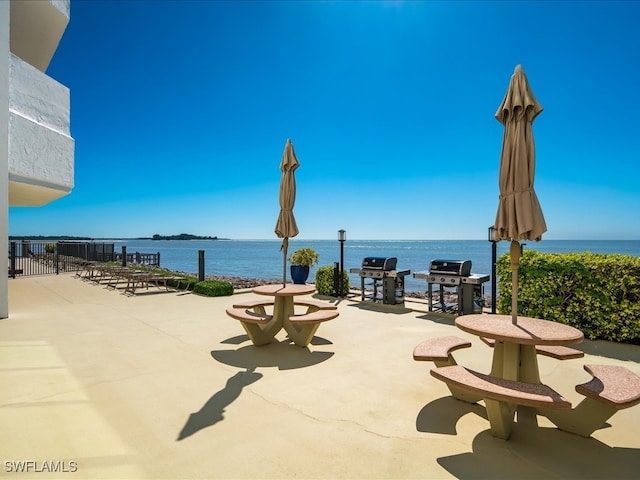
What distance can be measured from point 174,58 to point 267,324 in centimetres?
1282

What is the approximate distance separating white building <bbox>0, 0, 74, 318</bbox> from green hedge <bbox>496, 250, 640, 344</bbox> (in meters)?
9.29

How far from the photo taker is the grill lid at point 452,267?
7582mm

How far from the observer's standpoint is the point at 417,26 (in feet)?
32.7

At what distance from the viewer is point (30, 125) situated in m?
6.96

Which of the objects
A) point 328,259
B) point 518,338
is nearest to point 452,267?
point 518,338

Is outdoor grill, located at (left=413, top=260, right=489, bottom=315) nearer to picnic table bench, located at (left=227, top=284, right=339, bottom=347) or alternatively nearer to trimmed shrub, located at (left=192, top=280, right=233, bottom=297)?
picnic table bench, located at (left=227, top=284, right=339, bottom=347)

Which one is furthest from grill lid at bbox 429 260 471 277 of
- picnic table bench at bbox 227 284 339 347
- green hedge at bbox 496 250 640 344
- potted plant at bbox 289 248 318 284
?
potted plant at bbox 289 248 318 284

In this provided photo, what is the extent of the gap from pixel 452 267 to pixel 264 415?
5856mm

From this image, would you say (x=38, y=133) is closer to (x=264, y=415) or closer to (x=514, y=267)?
(x=264, y=415)

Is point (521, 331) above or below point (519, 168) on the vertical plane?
below

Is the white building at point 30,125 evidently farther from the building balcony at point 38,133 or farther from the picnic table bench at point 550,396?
the picnic table bench at point 550,396

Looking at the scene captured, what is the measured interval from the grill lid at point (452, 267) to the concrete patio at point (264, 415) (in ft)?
6.26

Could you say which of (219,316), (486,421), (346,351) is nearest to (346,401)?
(486,421)

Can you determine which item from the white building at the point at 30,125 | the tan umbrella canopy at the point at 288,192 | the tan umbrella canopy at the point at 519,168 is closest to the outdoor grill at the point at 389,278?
the tan umbrella canopy at the point at 288,192
